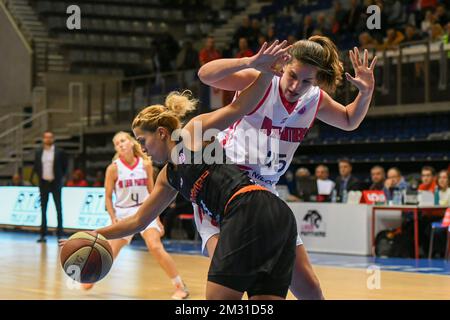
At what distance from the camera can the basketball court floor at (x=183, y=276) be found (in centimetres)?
929

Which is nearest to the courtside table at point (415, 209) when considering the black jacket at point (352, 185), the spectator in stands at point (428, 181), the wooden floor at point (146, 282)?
the spectator in stands at point (428, 181)

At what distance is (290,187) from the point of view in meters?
16.9

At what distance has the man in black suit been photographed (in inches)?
655

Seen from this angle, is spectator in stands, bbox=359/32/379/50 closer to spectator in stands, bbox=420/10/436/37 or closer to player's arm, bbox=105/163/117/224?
spectator in stands, bbox=420/10/436/37

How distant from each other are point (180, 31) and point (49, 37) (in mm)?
3823

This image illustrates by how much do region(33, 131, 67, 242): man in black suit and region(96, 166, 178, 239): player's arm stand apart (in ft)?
38.6

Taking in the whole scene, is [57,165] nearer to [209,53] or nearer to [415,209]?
[209,53]

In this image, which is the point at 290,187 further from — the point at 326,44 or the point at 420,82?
the point at 326,44

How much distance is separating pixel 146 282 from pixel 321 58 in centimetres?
603

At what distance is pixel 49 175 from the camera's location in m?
16.7

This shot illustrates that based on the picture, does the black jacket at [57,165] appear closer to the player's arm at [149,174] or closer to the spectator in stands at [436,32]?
the player's arm at [149,174]

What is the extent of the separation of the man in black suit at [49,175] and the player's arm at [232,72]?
39.7 ft

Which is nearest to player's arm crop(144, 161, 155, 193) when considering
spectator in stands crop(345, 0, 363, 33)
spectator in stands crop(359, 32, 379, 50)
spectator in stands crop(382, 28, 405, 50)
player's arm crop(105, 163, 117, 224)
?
player's arm crop(105, 163, 117, 224)
